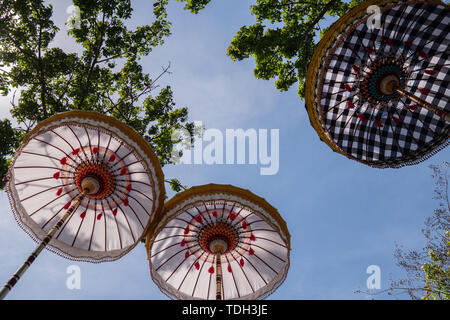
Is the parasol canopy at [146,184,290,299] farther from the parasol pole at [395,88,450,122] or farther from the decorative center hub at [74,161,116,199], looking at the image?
the parasol pole at [395,88,450,122]

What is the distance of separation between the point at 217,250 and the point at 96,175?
3.52 m

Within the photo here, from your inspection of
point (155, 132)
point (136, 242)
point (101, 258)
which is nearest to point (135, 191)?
point (136, 242)

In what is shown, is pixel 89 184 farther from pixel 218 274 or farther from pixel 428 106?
pixel 428 106

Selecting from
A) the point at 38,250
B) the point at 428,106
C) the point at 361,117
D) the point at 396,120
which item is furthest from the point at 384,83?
the point at 38,250

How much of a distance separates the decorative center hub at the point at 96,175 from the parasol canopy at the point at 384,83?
5491 millimetres

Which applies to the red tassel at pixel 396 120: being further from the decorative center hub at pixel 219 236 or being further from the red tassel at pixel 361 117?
the decorative center hub at pixel 219 236

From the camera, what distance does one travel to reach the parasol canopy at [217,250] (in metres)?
6.61

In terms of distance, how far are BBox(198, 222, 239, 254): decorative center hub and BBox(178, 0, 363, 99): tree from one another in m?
8.10

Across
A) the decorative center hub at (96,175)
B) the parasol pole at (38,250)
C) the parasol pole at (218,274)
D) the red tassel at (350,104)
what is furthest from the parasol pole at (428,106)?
the parasol pole at (38,250)

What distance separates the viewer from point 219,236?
281 inches

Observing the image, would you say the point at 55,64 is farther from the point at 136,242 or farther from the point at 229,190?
the point at 229,190

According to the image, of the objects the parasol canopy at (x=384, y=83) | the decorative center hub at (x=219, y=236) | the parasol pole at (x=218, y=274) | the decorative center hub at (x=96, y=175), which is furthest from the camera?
the decorative center hub at (x=219, y=236)

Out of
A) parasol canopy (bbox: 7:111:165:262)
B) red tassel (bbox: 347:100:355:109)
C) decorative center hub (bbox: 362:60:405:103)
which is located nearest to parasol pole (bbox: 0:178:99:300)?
parasol canopy (bbox: 7:111:165:262)
